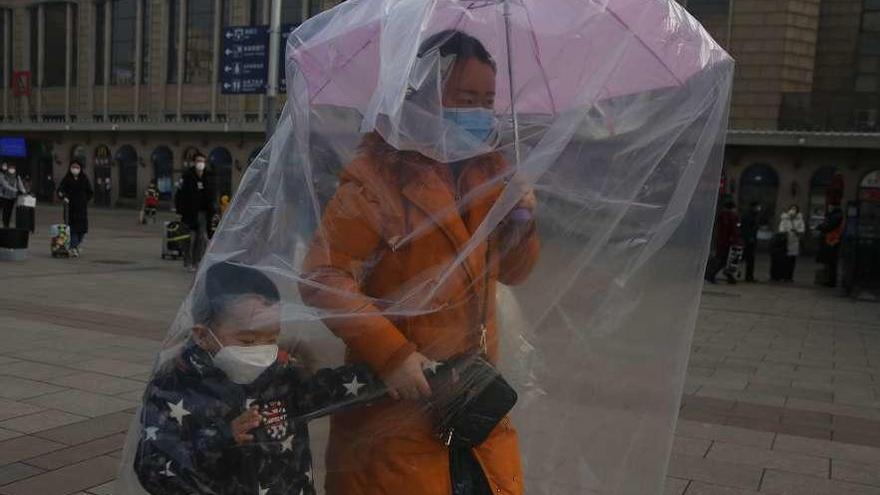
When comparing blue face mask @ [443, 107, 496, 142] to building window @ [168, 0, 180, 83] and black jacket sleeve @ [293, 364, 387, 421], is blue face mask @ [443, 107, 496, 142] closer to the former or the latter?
black jacket sleeve @ [293, 364, 387, 421]

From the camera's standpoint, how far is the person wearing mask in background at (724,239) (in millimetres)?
15109

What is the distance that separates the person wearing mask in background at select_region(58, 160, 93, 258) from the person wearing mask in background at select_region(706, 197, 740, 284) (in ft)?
36.7

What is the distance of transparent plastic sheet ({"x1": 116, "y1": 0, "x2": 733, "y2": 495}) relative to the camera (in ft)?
6.77

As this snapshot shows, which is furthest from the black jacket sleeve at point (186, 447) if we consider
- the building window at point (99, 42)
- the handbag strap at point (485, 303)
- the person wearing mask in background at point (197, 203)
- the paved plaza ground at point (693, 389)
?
A: the building window at point (99, 42)

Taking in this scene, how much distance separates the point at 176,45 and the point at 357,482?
39.8 meters

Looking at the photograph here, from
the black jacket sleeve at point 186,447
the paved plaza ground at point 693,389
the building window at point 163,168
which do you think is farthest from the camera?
the building window at point 163,168

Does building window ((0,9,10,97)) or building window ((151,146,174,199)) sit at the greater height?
building window ((0,9,10,97))

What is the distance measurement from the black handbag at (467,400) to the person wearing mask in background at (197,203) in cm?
1084

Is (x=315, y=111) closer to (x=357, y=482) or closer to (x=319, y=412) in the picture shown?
(x=319, y=412)

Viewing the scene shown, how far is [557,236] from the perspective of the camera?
2.34 m

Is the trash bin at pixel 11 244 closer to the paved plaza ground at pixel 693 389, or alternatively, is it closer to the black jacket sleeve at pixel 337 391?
the paved plaza ground at pixel 693 389

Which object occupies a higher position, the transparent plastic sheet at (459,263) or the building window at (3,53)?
the building window at (3,53)

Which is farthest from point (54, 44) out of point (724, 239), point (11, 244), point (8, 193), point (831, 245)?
point (831, 245)

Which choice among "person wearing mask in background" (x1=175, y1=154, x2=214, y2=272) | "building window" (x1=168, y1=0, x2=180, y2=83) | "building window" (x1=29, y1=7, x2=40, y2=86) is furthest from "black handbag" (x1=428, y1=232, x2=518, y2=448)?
"building window" (x1=29, y1=7, x2=40, y2=86)
